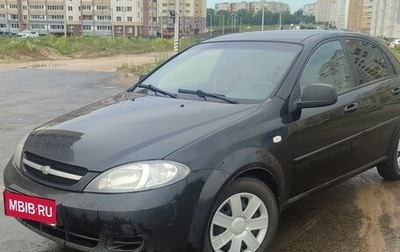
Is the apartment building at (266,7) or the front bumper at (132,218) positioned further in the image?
the apartment building at (266,7)

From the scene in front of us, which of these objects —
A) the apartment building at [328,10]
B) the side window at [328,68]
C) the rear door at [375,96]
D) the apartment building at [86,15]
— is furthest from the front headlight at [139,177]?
the apartment building at [86,15]

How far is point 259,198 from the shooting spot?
120 inches

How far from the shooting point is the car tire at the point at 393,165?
15.4 feet

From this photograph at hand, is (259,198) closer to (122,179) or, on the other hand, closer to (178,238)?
(178,238)

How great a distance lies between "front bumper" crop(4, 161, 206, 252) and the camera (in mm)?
2521

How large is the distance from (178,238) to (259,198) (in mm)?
702

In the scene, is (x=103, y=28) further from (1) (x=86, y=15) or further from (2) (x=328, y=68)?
(2) (x=328, y=68)

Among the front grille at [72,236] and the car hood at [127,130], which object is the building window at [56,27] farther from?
the front grille at [72,236]

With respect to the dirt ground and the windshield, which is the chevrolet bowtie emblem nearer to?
the windshield

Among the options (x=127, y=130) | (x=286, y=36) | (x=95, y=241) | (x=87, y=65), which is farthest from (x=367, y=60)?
(x=87, y=65)

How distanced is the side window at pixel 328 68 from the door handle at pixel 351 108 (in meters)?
0.15

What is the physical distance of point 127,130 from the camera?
297 cm

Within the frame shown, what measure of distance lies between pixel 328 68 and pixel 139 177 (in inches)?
84.3

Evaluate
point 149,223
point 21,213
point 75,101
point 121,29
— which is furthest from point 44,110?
point 121,29
